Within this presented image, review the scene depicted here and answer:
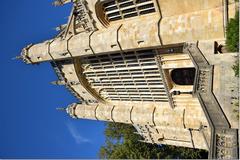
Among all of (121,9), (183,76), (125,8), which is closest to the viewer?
(125,8)

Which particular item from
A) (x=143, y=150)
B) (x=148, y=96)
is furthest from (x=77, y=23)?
(x=143, y=150)

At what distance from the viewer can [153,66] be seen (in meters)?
29.7

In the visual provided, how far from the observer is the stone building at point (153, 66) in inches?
792

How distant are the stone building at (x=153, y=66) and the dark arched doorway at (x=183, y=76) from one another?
8cm

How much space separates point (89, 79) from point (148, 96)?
6625 mm

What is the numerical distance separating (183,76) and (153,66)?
251 centimetres

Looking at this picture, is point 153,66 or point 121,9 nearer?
point 121,9

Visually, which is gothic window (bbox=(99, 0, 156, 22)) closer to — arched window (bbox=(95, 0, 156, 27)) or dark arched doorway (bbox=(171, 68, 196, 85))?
arched window (bbox=(95, 0, 156, 27))

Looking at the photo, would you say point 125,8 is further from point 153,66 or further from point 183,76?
point 183,76

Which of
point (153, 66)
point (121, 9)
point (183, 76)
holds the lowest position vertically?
point (183, 76)

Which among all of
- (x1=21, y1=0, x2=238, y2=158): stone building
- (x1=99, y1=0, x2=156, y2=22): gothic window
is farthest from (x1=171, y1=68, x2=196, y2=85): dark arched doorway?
(x1=99, y1=0, x2=156, y2=22): gothic window

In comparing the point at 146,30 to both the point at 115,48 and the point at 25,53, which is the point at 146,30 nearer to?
the point at 115,48

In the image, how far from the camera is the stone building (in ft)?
66.0

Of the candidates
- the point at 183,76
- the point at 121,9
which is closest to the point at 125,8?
the point at 121,9
